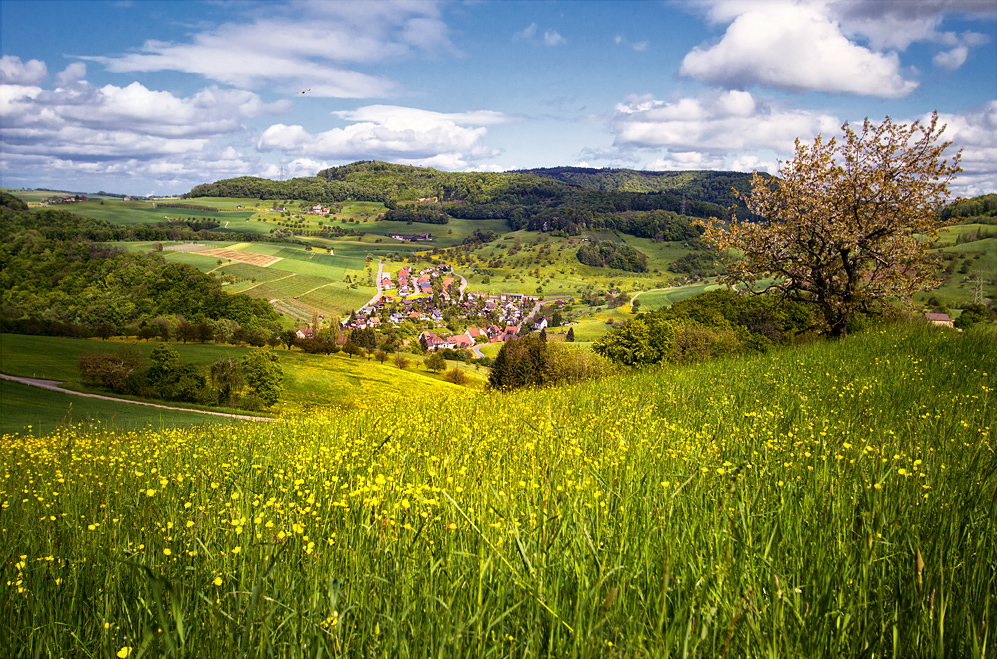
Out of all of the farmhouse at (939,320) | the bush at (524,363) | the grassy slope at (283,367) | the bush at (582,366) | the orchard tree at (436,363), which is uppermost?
the farmhouse at (939,320)

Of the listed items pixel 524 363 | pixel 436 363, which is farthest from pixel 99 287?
pixel 524 363

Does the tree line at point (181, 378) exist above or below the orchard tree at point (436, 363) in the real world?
above

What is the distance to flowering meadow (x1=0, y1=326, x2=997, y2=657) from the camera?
6.01 ft

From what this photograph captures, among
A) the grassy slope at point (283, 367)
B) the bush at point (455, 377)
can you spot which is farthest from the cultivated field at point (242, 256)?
the bush at point (455, 377)

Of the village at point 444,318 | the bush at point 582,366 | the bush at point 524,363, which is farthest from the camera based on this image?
the village at point 444,318

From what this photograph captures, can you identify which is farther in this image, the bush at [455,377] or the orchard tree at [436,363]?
the orchard tree at [436,363]

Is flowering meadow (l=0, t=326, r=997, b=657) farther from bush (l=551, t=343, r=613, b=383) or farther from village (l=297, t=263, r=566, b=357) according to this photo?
village (l=297, t=263, r=566, b=357)

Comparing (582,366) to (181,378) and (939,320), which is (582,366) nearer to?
(939,320)

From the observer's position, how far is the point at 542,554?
218cm

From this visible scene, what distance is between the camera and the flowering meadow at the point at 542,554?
1.83m

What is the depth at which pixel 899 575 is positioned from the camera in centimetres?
219

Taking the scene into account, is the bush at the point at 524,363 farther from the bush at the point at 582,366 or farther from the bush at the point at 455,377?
the bush at the point at 455,377

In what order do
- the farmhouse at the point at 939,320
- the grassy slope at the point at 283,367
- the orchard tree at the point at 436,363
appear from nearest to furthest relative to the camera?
the farmhouse at the point at 939,320
the grassy slope at the point at 283,367
the orchard tree at the point at 436,363

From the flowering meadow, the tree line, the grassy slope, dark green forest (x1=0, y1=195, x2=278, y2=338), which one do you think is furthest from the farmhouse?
dark green forest (x1=0, y1=195, x2=278, y2=338)
